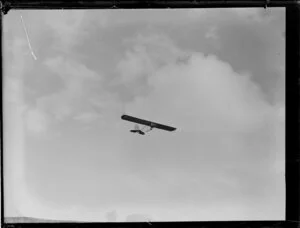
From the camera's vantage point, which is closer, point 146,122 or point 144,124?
point 146,122

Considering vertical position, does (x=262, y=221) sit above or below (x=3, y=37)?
below

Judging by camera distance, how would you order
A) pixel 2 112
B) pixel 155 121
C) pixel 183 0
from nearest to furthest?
1. pixel 183 0
2. pixel 2 112
3. pixel 155 121

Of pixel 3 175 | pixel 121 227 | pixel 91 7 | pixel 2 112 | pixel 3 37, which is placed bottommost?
pixel 121 227

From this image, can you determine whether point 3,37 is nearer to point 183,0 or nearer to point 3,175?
point 3,175

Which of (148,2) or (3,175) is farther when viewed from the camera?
(3,175)

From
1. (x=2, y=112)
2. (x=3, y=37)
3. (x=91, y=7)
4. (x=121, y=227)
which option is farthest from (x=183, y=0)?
(x=121, y=227)


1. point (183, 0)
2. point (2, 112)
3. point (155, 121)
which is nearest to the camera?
point (183, 0)

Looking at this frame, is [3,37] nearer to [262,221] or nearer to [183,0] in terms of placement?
[183,0]
